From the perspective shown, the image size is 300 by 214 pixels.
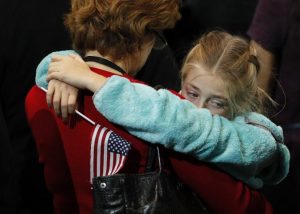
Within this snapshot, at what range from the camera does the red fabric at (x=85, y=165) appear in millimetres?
1323

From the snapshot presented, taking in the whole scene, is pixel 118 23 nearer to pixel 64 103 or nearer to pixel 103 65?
pixel 103 65

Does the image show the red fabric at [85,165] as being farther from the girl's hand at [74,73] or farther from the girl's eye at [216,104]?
the girl's eye at [216,104]

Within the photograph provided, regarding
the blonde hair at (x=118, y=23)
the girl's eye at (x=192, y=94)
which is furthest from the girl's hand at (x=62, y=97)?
the girl's eye at (x=192, y=94)

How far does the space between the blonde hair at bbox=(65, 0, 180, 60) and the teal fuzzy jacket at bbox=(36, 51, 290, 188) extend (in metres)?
0.16

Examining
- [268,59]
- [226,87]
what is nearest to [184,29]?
[268,59]

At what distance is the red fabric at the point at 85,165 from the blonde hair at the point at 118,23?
9cm

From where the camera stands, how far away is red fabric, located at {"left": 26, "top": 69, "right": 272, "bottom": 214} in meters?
1.32

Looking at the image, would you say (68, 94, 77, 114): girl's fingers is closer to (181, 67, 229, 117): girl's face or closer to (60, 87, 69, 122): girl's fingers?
(60, 87, 69, 122): girl's fingers

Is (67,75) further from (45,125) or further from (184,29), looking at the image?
(184,29)

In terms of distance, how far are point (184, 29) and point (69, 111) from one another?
177cm

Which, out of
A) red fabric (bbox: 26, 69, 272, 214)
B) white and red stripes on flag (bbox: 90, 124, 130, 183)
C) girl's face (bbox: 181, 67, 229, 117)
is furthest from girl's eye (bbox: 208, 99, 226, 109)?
white and red stripes on flag (bbox: 90, 124, 130, 183)

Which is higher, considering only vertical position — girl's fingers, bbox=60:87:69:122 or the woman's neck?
the woman's neck

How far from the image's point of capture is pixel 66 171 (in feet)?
4.74

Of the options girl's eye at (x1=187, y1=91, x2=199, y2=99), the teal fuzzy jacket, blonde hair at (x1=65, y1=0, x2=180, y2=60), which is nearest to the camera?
the teal fuzzy jacket
